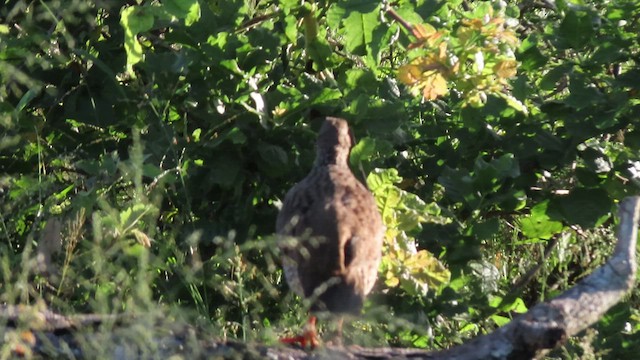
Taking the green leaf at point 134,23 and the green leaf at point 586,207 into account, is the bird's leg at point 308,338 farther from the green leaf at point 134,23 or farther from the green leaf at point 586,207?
the green leaf at point 586,207

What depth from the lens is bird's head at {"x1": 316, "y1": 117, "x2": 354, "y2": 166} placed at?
460 cm

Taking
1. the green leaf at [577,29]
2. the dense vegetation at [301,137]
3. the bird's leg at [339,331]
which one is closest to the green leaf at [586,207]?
the dense vegetation at [301,137]

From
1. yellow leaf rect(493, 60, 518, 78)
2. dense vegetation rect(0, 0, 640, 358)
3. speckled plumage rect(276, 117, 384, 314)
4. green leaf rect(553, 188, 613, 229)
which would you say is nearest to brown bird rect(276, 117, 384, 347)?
speckled plumage rect(276, 117, 384, 314)

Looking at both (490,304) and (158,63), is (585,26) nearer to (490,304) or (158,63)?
(490,304)

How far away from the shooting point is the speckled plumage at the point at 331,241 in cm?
407

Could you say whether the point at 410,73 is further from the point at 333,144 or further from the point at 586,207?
the point at 586,207

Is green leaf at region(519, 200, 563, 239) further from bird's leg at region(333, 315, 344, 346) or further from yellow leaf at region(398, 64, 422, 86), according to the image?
bird's leg at region(333, 315, 344, 346)

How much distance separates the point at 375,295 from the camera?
4695mm

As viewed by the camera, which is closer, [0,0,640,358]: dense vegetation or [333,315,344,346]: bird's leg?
[333,315,344,346]: bird's leg

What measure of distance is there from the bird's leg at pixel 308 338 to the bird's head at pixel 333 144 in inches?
36.8

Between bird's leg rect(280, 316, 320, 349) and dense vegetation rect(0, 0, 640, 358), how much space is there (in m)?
0.46

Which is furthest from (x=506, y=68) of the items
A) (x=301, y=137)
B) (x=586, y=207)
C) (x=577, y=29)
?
(x=301, y=137)

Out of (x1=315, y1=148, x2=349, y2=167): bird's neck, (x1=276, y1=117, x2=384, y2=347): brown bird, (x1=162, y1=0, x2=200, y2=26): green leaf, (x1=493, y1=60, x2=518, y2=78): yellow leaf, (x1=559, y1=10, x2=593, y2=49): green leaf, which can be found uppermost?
(x1=162, y1=0, x2=200, y2=26): green leaf

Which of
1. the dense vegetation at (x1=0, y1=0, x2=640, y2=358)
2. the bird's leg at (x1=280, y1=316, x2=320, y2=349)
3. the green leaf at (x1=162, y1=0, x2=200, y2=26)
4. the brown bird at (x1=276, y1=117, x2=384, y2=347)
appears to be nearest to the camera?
the bird's leg at (x1=280, y1=316, x2=320, y2=349)
